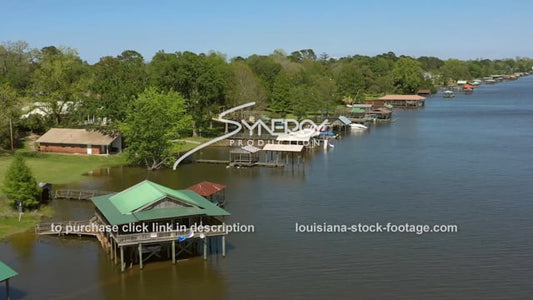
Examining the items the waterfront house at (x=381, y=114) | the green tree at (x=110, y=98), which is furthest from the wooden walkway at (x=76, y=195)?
the waterfront house at (x=381, y=114)

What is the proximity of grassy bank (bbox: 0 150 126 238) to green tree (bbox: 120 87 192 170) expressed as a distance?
442cm

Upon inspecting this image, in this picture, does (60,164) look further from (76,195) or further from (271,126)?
(271,126)

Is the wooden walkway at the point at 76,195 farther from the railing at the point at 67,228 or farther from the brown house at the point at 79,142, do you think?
the brown house at the point at 79,142

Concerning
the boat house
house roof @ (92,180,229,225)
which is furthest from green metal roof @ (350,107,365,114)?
the boat house

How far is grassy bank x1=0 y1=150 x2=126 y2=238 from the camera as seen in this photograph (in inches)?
1592

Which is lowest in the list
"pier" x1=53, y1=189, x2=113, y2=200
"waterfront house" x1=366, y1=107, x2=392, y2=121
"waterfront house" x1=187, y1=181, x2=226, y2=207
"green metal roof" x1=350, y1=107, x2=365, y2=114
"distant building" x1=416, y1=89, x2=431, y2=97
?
"pier" x1=53, y1=189, x2=113, y2=200

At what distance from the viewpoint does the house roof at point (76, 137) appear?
67.7 meters

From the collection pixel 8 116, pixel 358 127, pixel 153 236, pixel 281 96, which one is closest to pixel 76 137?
pixel 8 116

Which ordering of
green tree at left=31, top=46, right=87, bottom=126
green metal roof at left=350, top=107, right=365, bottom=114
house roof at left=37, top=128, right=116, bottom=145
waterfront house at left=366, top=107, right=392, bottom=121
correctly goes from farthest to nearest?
waterfront house at left=366, top=107, right=392, bottom=121 < green metal roof at left=350, top=107, right=365, bottom=114 < green tree at left=31, top=46, right=87, bottom=126 < house roof at left=37, top=128, right=116, bottom=145

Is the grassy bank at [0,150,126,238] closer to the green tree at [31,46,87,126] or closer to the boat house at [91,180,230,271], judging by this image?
the boat house at [91,180,230,271]

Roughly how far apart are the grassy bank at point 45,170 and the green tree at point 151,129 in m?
4.42

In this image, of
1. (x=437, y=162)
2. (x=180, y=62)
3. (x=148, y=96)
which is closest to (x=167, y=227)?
(x=148, y=96)

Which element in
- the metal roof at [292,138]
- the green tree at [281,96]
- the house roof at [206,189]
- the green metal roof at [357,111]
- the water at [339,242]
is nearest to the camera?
the water at [339,242]

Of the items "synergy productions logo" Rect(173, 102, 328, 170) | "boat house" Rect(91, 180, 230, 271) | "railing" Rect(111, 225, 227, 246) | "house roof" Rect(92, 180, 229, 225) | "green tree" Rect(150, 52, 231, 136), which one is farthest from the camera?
"synergy productions logo" Rect(173, 102, 328, 170)
